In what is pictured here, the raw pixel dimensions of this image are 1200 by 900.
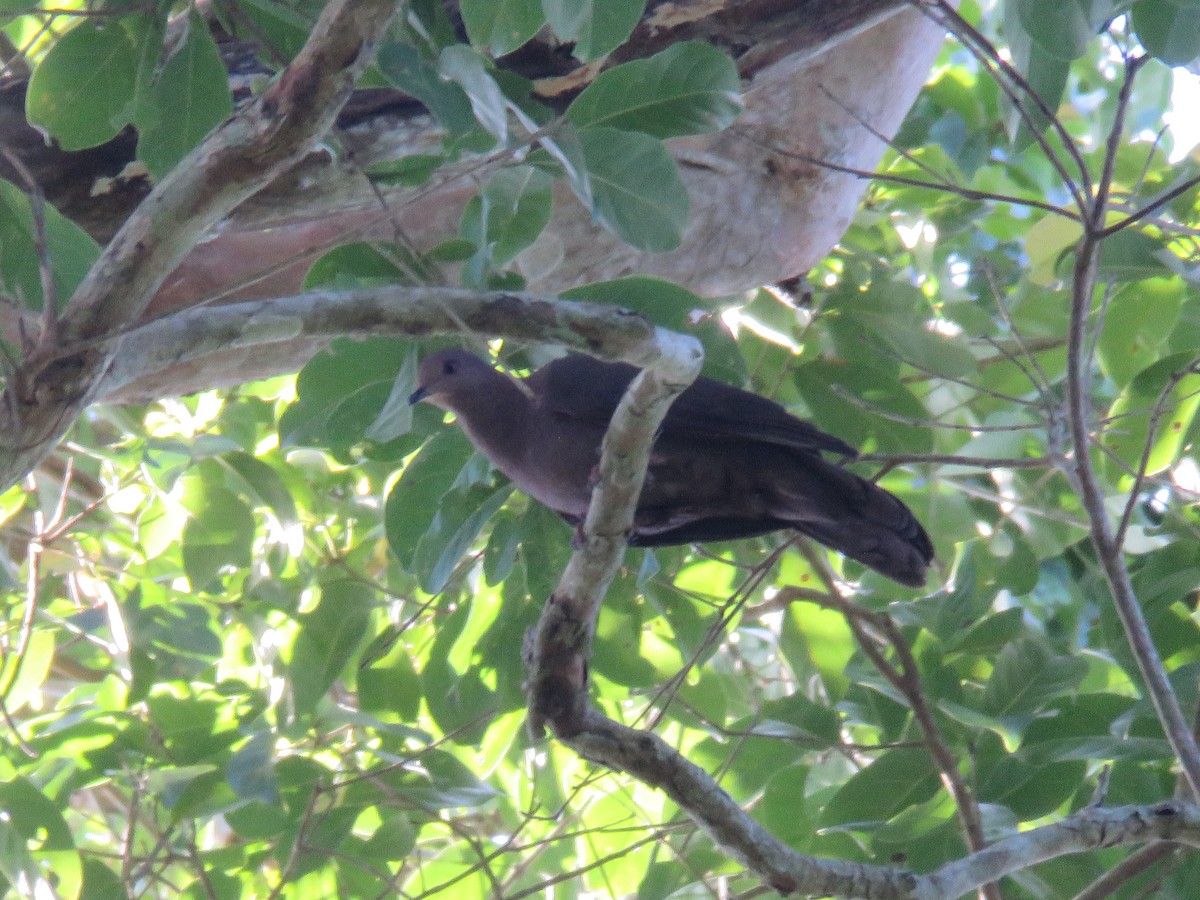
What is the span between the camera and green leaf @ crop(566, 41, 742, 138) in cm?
213

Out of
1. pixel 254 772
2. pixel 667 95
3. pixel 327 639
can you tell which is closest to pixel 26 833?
pixel 254 772

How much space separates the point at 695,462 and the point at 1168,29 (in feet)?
4.48

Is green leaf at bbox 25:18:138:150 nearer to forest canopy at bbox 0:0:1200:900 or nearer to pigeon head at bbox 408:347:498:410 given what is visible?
forest canopy at bbox 0:0:1200:900

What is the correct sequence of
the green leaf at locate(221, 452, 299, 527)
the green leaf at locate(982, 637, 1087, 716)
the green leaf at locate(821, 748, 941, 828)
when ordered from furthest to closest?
the green leaf at locate(221, 452, 299, 527) < the green leaf at locate(821, 748, 941, 828) < the green leaf at locate(982, 637, 1087, 716)

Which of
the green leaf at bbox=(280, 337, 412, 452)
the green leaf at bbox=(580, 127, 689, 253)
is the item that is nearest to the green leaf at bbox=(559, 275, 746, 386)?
the green leaf at bbox=(580, 127, 689, 253)

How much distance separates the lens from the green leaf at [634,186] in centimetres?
208

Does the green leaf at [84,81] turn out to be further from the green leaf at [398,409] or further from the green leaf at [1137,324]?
the green leaf at [1137,324]

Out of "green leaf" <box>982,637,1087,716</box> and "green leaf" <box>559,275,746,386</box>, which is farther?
"green leaf" <box>982,637,1087,716</box>

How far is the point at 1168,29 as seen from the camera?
240 cm

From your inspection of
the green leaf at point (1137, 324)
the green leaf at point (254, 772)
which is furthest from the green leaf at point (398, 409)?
the green leaf at point (1137, 324)

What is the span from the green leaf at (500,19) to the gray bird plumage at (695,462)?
890 millimetres

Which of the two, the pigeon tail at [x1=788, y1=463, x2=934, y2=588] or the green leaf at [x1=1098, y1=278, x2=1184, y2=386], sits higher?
the green leaf at [x1=1098, y1=278, x2=1184, y2=386]

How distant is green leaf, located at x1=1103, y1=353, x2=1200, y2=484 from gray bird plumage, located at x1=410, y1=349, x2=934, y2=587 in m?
0.63

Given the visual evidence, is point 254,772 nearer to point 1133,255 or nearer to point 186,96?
point 186,96
